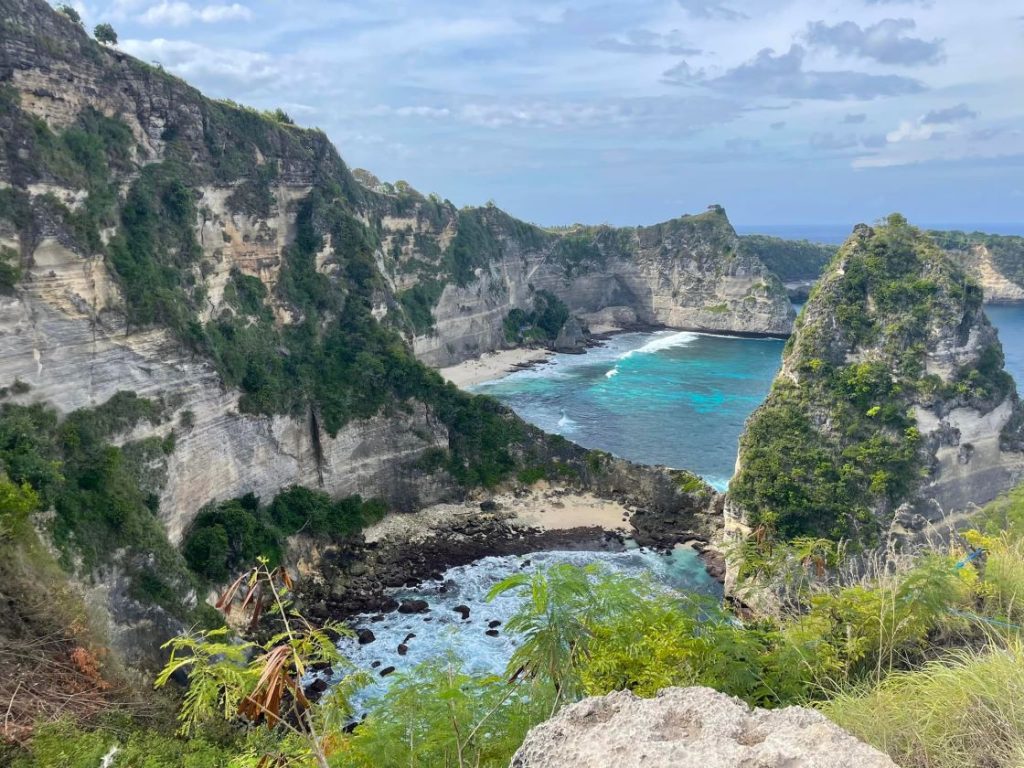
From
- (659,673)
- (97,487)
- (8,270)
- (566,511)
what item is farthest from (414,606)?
(659,673)

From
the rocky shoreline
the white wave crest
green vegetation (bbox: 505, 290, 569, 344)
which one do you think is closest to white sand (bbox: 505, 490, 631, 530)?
the rocky shoreline

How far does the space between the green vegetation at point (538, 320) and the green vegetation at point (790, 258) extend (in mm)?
52260

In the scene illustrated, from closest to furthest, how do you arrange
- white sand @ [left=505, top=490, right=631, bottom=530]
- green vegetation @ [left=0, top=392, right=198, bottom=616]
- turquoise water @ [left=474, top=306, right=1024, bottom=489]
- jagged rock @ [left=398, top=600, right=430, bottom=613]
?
green vegetation @ [left=0, top=392, right=198, bottom=616] < jagged rock @ [left=398, top=600, right=430, bottom=613] < white sand @ [left=505, top=490, right=631, bottom=530] < turquoise water @ [left=474, top=306, right=1024, bottom=489]

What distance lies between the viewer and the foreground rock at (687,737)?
17.4ft

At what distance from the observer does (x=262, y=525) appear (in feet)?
Answer: 107

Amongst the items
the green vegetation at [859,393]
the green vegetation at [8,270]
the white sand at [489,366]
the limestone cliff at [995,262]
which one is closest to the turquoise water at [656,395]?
the white sand at [489,366]

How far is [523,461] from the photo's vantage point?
45.5 metres

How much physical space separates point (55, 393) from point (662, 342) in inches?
3199

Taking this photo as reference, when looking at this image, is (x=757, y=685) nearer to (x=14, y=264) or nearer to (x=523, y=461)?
(x=14, y=264)

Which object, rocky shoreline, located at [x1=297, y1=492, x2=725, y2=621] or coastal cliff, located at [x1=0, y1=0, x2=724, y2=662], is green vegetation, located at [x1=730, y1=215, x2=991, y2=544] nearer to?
rocky shoreline, located at [x1=297, y1=492, x2=725, y2=621]

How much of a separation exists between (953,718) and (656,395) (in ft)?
207

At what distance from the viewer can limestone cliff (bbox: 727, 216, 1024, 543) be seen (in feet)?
102

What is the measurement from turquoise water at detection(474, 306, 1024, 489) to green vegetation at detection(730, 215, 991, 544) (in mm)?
12697

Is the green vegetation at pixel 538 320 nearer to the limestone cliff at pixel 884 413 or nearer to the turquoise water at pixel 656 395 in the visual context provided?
the turquoise water at pixel 656 395
